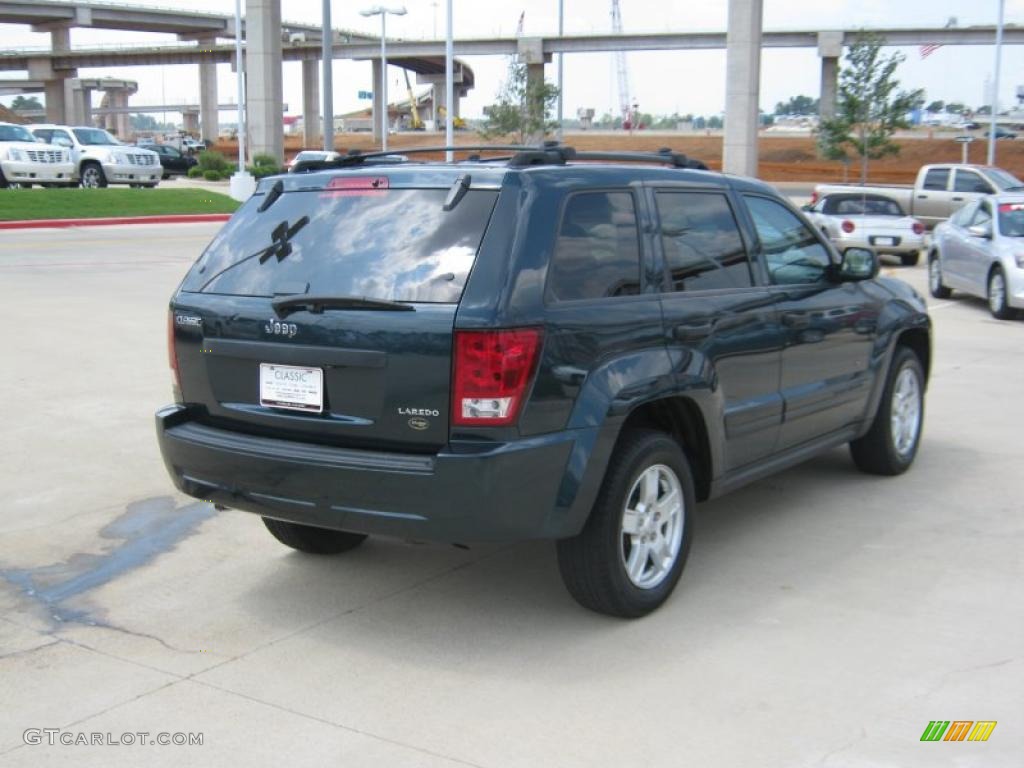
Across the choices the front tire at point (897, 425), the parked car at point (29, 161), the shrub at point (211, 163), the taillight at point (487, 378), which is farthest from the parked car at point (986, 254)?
the shrub at point (211, 163)

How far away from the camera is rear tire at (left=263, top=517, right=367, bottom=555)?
5887 mm

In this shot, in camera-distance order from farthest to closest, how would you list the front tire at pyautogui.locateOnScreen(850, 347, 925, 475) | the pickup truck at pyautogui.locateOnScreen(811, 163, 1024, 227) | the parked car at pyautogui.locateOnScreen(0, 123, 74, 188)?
the parked car at pyautogui.locateOnScreen(0, 123, 74, 188)
the pickup truck at pyautogui.locateOnScreen(811, 163, 1024, 227)
the front tire at pyautogui.locateOnScreen(850, 347, 925, 475)

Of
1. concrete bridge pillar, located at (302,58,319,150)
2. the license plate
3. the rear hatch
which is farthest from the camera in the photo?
concrete bridge pillar, located at (302,58,319,150)

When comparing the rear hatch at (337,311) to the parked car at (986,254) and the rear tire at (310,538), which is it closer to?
the rear tire at (310,538)

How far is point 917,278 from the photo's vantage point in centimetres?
2112

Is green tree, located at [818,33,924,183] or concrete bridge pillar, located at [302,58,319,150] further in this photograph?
concrete bridge pillar, located at [302,58,319,150]

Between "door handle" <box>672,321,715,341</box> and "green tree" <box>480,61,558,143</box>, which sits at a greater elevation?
"green tree" <box>480,61,558,143</box>

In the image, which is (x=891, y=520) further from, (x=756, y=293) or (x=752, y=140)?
(x=752, y=140)

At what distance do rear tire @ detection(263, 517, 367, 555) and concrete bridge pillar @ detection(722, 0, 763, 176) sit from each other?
132 feet

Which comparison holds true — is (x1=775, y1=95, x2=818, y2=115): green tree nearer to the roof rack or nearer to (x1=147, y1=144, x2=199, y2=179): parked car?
(x1=147, y1=144, x2=199, y2=179): parked car

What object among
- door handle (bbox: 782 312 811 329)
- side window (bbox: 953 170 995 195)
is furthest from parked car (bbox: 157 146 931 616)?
side window (bbox: 953 170 995 195)

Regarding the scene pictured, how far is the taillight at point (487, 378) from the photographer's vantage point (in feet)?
14.7

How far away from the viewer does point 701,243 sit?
5723 mm

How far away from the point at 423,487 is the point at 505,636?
0.85 meters
